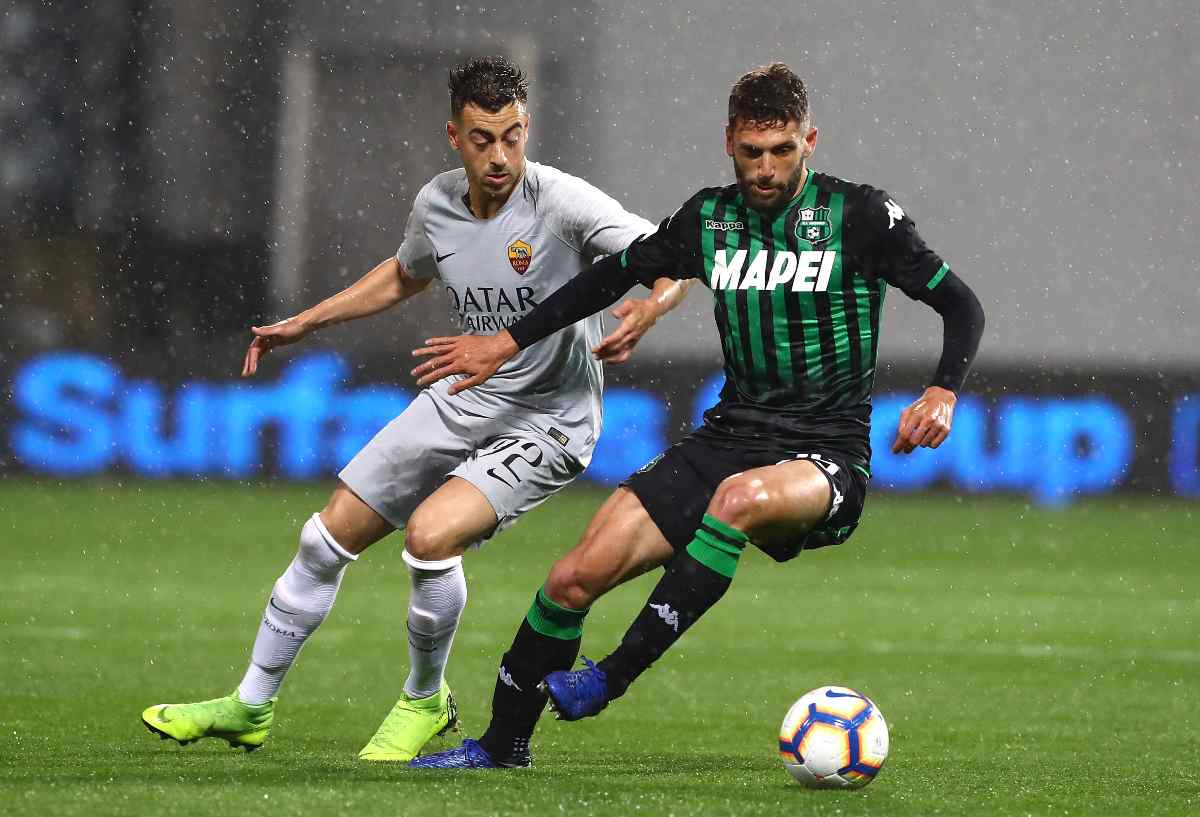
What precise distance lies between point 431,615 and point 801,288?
55.4 inches

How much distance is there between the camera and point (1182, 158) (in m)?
21.9

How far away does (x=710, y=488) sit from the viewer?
4758 mm

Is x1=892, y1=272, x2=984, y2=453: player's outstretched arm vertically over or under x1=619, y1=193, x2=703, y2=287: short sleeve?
under

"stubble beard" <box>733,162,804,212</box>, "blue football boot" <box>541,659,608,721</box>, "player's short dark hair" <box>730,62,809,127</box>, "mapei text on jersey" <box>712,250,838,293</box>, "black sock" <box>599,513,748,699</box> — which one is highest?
"player's short dark hair" <box>730,62,809,127</box>

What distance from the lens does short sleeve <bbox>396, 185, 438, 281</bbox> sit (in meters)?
5.52

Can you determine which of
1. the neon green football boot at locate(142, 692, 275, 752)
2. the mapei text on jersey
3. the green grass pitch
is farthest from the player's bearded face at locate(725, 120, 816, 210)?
the neon green football boot at locate(142, 692, 275, 752)

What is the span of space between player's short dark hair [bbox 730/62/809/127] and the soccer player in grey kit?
62 centimetres

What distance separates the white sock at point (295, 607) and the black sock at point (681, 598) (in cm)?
115

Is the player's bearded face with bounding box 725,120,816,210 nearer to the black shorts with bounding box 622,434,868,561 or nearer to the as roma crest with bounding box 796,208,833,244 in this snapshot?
the as roma crest with bounding box 796,208,833,244

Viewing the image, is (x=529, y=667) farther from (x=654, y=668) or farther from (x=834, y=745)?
(x=654, y=668)

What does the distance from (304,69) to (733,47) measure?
5.21 m

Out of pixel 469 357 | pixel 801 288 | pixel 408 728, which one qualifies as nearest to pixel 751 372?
pixel 801 288

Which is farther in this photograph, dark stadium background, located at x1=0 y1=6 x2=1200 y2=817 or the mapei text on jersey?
dark stadium background, located at x1=0 y1=6 x2=1200 y2=817

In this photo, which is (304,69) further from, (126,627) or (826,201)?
(826,201)
